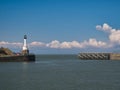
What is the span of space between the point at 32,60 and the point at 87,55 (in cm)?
5103

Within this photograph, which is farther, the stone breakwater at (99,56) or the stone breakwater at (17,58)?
the stone breakwater at (99,56)

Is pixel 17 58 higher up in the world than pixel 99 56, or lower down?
lower down

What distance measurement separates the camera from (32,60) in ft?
443

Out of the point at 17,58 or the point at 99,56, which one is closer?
the point at 17,58

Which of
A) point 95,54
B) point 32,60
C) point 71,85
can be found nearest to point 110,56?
point 95,54

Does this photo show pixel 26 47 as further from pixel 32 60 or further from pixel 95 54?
pixel 95 54

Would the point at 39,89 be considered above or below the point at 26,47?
below

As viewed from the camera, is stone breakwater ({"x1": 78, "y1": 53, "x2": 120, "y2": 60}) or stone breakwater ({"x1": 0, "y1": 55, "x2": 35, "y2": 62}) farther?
stone breakwater ({"x1": 78, "y1": 53, "x2": 120, "y2": 60})

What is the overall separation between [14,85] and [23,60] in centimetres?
7709

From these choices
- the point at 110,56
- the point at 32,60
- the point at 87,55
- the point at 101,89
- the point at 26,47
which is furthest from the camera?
the point at 87,55

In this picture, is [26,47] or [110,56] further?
[110,56]

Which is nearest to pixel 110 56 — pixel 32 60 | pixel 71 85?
pixel 32 60

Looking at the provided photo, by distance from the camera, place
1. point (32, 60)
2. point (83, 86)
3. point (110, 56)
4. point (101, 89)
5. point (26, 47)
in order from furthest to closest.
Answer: point (110, 56) → point (32, 60) → point (26, 47) → point (83, 86) → point (101, 89)

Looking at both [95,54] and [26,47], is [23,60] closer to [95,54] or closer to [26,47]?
[26,47]
